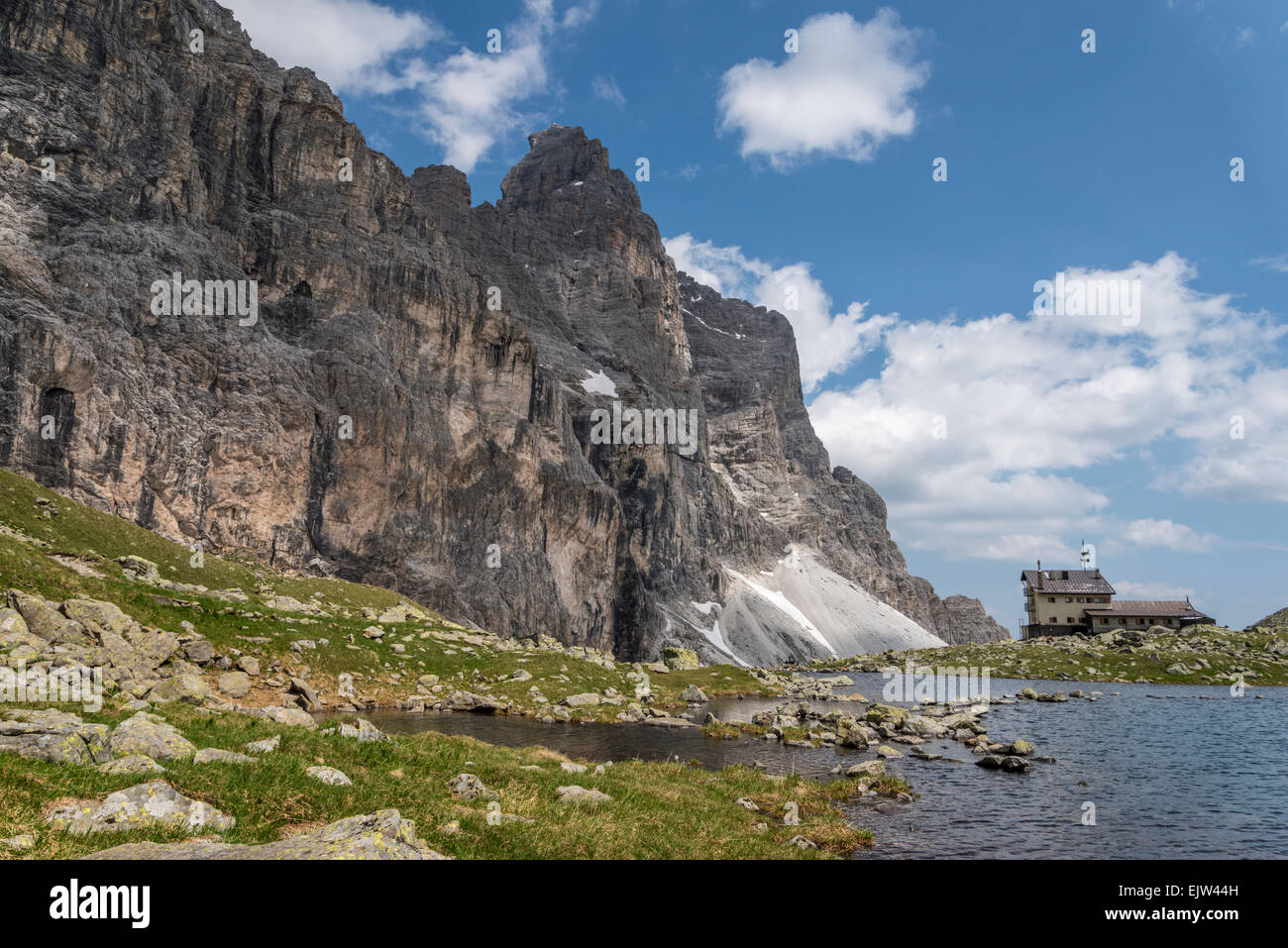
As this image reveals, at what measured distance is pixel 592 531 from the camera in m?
160

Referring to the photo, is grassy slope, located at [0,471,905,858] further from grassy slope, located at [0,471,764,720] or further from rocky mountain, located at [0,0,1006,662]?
rocky mountain, located at [0,0,1006,662]

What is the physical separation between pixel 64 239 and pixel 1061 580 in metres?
182

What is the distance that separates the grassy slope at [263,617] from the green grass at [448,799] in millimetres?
20679

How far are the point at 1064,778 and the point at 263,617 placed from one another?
46482mm

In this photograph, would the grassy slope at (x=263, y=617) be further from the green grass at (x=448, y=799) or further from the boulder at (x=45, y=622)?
the green grass at (x=448, y=799)

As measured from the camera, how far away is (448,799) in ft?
50.7

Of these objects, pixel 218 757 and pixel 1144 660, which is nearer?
pixel 218 757

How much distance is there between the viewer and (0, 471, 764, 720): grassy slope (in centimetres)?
3747

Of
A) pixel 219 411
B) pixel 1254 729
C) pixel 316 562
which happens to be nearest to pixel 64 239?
pixel 219 411

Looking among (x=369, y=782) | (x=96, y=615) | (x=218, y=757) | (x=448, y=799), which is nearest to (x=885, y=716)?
(x=448, y=799)

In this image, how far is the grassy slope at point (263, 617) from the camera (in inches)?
1475

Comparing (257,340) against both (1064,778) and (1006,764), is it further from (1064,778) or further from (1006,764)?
(1064,778)

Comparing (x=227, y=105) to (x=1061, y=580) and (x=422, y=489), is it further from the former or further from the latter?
(x=1061, y=580)
